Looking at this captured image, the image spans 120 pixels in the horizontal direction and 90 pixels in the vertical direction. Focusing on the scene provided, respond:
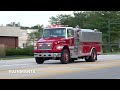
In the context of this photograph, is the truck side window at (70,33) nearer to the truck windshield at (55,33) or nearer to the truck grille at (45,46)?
the truck windshield at (55,33)

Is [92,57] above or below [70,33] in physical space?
below

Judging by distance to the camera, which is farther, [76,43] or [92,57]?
[92,57]

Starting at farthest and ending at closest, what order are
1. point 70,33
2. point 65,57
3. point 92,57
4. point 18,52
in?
point 18,52, point 92,57, point 70,33, point 65,57

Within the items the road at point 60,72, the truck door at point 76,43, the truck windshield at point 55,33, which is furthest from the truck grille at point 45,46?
the road at point 60,72

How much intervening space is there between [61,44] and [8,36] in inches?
1712

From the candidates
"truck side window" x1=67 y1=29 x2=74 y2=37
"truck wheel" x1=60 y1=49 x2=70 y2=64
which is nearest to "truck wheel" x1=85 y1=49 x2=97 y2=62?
"truck side window" x1=67 y1=29 x2=74 y2=37

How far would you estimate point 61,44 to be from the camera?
25016 mm

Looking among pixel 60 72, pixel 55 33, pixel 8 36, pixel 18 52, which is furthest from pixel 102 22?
pixel 60 72

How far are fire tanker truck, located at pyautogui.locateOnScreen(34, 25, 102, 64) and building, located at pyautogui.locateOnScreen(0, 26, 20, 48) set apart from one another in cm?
3999

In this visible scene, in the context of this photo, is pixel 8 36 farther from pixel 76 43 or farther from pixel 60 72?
pixel 60 72

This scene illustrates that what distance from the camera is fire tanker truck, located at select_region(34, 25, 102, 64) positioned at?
81.7 ft
